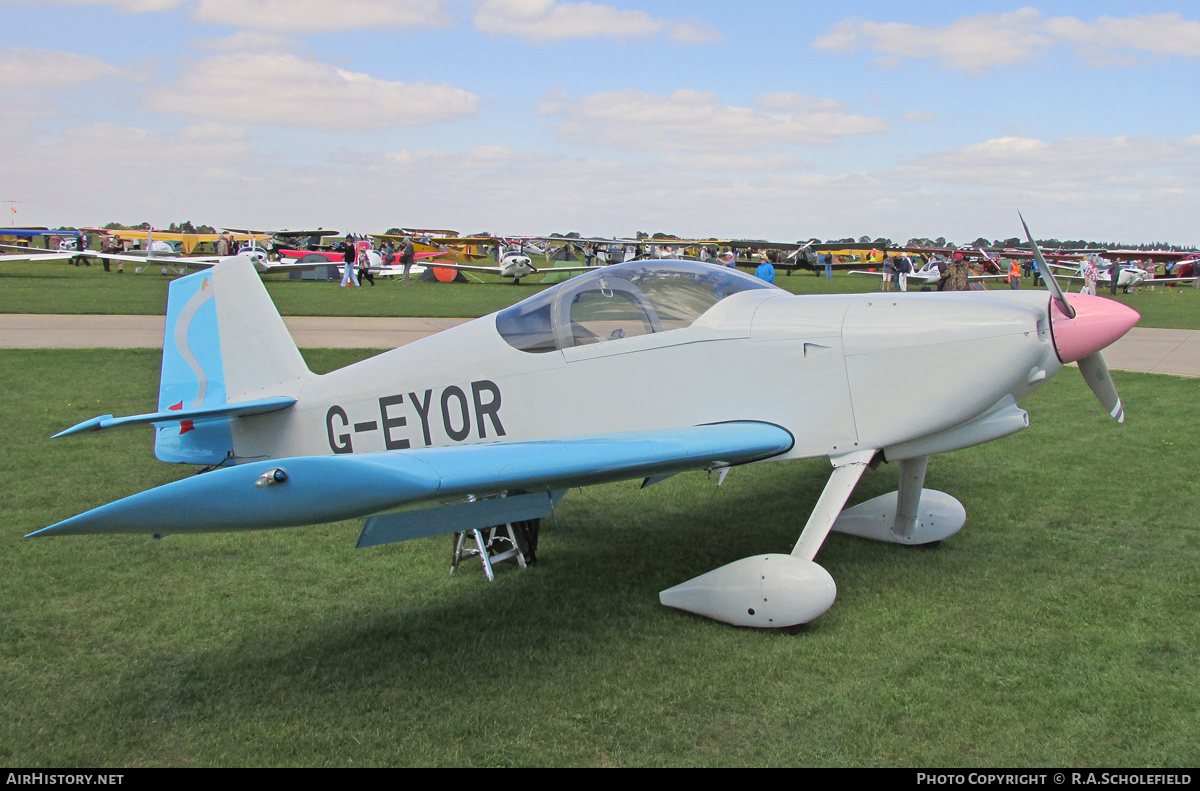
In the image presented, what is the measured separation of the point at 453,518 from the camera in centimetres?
414

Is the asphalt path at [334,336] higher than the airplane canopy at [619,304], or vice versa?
the airplane canopy at [619,304]

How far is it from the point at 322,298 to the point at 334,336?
420 inches

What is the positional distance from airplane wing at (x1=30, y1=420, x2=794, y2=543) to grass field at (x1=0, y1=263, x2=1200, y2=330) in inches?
642

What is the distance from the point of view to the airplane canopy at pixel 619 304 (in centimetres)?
510

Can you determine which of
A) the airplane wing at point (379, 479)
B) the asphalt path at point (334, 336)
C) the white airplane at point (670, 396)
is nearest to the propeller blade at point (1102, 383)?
the white airplane at point (670, 396)

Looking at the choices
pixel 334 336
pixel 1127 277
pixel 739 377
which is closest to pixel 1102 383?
pixel 739 377

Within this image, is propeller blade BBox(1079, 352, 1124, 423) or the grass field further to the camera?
the grass field

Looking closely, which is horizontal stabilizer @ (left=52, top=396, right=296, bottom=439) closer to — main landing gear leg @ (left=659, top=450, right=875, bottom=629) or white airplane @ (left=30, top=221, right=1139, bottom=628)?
white airplane @ (left=30, top=221, right=1139, bottom=628)

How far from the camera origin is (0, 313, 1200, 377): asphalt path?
1409cm

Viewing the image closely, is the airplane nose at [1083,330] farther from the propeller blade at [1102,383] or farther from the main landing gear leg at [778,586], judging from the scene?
the main landing gear leg at [778,586]

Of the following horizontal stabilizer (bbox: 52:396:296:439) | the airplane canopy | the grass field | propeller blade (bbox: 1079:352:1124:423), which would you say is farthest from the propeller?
the grass field

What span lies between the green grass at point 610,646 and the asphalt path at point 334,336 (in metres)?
8.01

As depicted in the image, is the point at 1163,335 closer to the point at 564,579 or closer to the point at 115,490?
the point at 564,579

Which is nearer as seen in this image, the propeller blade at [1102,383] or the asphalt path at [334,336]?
the propeller blade at [1102,383]
